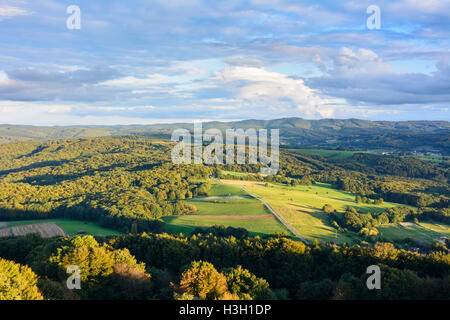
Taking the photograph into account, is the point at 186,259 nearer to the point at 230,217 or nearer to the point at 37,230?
the point at 230,217

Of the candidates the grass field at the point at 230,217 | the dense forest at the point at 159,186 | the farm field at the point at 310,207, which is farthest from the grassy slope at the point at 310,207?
the dense forest at the point at 159,186

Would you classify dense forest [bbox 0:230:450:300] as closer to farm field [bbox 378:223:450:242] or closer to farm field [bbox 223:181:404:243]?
farm field [bbox 223:181:404:243]

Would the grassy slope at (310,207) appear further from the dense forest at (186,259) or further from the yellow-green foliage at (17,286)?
the yellow-green foliage at (17,286)

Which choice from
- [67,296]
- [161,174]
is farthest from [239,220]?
[161,174]

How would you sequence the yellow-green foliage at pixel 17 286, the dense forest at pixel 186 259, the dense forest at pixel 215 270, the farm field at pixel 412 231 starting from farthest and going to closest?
the farm field at pixel 412 231
the dense forest at pixel 186 259
the dense forest at pixel 215 270
the yellow-green foliage at pixel 17 286

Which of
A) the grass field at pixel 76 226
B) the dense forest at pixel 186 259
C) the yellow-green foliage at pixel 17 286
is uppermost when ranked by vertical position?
the yellow-green foliage at pixel 17 286

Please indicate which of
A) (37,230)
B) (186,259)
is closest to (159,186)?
(37,230)

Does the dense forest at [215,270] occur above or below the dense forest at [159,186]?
above
